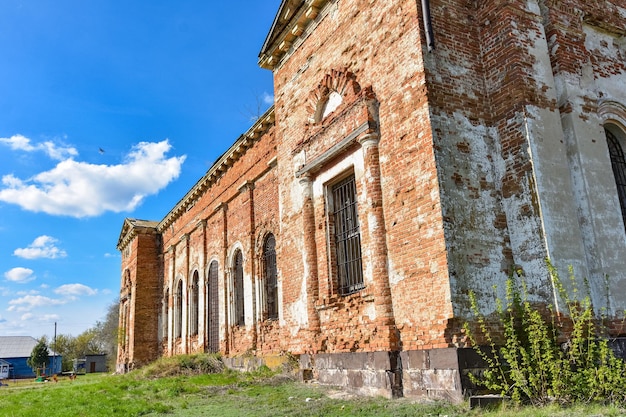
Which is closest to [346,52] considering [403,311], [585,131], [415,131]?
[415,131]

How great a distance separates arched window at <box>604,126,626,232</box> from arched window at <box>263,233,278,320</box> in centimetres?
879

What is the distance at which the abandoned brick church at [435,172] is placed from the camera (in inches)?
292

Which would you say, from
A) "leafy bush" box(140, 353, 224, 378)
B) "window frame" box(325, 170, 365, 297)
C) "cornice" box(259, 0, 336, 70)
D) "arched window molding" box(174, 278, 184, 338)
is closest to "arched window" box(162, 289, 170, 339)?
"arched window molding" box(174, 278, 184, 338)

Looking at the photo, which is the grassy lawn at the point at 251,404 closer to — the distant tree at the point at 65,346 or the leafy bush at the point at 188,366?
the leafy bush at the point at 188,366

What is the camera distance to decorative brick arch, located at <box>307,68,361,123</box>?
32.1ft

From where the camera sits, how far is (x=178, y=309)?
23422 mm

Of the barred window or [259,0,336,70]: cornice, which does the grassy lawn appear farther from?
[259,0,336,70]: cornice

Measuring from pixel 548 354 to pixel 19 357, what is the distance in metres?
71.7

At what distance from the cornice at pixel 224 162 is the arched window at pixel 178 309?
11.4ft

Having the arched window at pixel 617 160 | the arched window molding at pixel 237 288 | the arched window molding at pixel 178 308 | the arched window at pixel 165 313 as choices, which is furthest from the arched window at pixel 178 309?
the arched window at pixel 617 160

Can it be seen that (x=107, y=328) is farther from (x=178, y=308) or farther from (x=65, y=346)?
(x=178, y=308)

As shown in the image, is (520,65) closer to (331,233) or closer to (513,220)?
(513,220)

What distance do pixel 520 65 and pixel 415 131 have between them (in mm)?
1973

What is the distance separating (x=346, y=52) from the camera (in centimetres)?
1009
